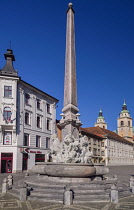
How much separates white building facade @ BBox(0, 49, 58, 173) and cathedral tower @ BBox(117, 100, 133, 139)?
61924 mm

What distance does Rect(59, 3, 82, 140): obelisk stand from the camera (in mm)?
14117

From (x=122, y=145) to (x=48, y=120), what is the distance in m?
39.2

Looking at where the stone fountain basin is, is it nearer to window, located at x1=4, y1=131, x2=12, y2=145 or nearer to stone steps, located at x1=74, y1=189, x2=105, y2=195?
stone steps, located at x1=74, y1=189, x2=105, y2=195

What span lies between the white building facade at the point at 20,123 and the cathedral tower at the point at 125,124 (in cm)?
6192

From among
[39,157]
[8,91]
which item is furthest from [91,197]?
[39,157]

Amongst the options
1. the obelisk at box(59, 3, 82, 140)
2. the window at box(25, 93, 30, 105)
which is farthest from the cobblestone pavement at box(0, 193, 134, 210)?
the window at box(25, 93, 30, 105)

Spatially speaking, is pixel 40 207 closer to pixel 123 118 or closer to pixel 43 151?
pixel 43 151

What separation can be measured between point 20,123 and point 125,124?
69686 millimetres

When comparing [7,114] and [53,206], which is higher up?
[7,114]

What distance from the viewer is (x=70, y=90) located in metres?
15.1

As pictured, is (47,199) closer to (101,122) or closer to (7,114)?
(7,114)

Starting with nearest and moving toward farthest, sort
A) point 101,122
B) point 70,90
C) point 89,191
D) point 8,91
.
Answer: point 89,191
point 70,90
point 8,91
point 101,122

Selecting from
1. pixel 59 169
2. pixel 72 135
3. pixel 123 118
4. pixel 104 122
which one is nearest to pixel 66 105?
pixel 72 135

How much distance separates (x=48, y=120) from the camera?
33312mm
